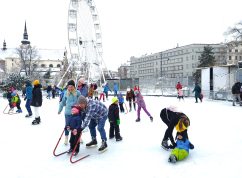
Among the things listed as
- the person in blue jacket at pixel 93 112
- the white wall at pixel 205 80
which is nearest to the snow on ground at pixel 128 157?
the person in blue jacket at pixel 93 112

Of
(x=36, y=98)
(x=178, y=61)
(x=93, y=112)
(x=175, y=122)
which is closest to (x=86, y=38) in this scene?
(x=36, y=98)

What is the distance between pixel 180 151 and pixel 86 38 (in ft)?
83.1

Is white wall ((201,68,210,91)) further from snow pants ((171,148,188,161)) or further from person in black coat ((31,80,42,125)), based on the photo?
snow pants ((171,148,188,161))

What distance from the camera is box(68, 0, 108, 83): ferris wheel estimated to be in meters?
27.8

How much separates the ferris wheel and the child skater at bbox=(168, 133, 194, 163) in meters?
24.0

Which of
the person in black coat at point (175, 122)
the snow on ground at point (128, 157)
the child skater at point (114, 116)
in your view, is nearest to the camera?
the snow on ground at point (128, 157)

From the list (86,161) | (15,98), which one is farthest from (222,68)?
(86,161)

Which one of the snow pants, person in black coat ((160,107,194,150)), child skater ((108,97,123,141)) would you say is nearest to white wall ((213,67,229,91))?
child skater ((108,97,123,141))

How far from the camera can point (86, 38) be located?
29.1 metres

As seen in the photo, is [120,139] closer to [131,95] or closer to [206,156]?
[206,156]

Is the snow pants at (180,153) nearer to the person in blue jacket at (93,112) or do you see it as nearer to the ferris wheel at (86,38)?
the person in blue jacket at (93,112)

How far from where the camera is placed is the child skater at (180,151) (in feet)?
16.1

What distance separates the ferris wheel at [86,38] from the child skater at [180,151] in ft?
78.7

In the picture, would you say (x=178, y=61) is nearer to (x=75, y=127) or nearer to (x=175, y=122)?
(x=175, y=122)
